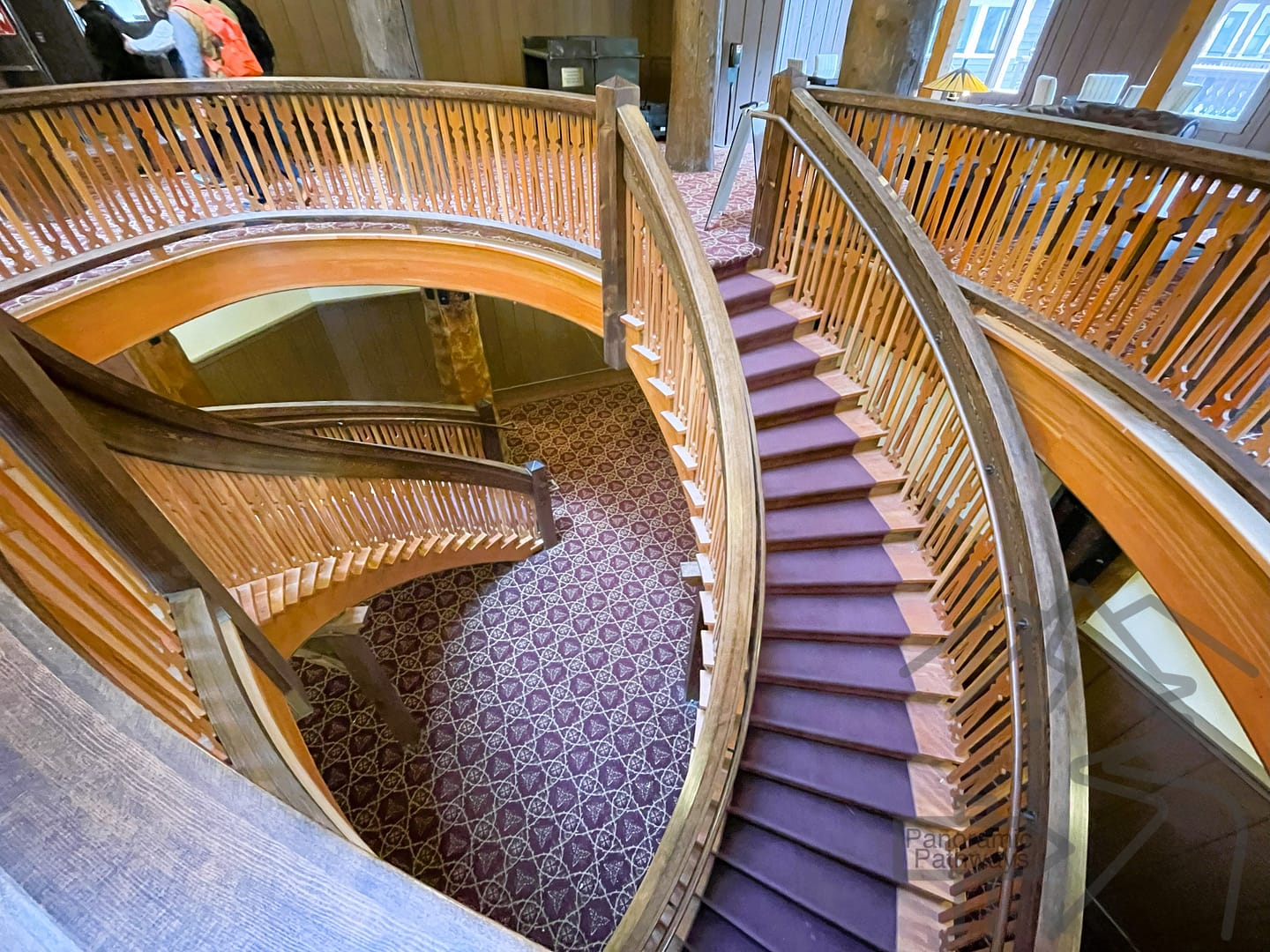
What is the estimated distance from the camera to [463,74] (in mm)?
6609

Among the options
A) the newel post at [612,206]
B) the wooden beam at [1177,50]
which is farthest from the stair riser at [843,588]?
the wooden beam at [1177,50]

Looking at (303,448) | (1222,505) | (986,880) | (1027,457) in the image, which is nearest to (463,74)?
(303,448)

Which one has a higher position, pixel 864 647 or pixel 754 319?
pixel 754 319

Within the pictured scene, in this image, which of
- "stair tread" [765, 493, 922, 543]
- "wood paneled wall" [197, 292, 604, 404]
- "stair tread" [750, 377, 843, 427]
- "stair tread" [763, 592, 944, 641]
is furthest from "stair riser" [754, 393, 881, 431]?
"wood paneled wall" [197, 292, 604, 404]

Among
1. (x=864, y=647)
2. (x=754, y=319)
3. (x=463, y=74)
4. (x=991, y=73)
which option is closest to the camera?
(x=864, y=647)

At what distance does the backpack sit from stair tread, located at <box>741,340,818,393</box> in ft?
14.5

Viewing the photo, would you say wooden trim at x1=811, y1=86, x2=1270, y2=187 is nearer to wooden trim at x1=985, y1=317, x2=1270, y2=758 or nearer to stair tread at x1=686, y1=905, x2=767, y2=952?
wooden trim at x1=985, y1=317, x2=1270, y2=758

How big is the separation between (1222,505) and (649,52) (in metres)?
7.82

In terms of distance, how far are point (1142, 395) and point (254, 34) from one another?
653cm

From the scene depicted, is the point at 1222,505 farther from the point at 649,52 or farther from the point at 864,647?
the point at 649,52

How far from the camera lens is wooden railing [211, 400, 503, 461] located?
5102 millimetres

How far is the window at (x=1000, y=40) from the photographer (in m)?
7.64

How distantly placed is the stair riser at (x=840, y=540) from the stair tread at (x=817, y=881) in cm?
142

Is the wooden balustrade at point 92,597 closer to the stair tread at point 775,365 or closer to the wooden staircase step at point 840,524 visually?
the wooden staircase step at point 840,524
